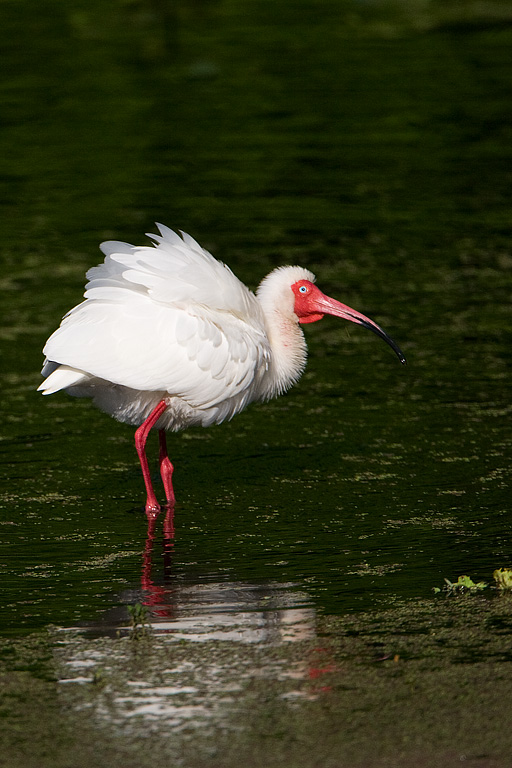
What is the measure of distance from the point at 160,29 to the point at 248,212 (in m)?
8.60

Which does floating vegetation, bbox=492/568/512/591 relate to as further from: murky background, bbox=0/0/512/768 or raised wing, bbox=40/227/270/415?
raised wing, bbox=40/227/270/415

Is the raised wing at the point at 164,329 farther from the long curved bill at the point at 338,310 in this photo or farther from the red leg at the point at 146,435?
the long curved bill at the point at 338,310

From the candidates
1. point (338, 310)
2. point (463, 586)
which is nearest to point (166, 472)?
point (338, 310)

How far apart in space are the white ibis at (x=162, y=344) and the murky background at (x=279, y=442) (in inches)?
19.4

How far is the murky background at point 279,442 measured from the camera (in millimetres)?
4621

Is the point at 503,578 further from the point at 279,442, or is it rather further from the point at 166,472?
the point at 279,442

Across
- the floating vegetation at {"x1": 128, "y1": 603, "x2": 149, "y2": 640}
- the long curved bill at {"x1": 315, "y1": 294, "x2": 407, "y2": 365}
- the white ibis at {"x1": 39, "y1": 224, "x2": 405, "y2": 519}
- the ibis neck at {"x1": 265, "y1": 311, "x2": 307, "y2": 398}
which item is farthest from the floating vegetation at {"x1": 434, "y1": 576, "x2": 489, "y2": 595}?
the long curved bill at {"x1": 315, "y1": 294, "x2": 407, "y2": 365}

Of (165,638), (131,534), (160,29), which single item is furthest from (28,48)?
(165,638)

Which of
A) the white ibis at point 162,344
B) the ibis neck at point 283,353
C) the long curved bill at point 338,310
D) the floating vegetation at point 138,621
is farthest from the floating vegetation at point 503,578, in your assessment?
the long curved bill at point 338,310

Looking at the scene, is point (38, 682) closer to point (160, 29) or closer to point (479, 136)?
point (479, 136)

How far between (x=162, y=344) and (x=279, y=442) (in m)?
1.43

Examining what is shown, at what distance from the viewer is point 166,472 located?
294 inches

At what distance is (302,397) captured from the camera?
8906 mm

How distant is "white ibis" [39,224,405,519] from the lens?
6.95 m
